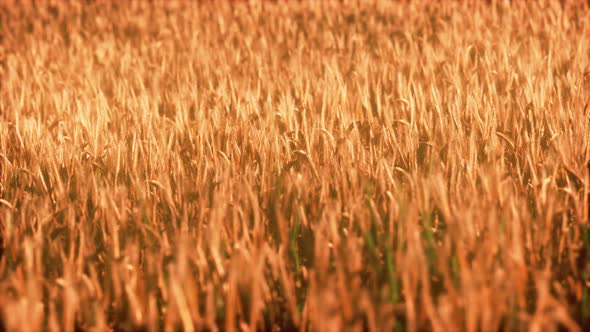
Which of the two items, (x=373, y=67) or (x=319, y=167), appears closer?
(x=319, y=167)

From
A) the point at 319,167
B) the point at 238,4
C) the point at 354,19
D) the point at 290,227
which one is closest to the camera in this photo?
the point at 290,227

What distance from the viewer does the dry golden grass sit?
1.17m

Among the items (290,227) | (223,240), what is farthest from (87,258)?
(290,227)

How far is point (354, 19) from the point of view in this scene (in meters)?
4.59

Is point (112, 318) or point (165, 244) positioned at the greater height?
point (165, 244)

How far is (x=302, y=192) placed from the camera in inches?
59.5

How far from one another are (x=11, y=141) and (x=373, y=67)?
1.58 metres

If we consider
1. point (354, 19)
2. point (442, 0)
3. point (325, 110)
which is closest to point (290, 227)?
point (325, 110)

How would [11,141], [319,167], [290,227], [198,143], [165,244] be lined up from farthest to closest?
[11,141] < [198,143] < [319,167] < [290,227] < [165,244]

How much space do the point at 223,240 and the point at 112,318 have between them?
0.89 feet

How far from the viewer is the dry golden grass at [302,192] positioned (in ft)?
3.84

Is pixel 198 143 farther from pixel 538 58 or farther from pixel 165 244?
pixel 538 58

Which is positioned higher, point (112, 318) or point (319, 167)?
point (319, 167)

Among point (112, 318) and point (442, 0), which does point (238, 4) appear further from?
point (112, 318)
